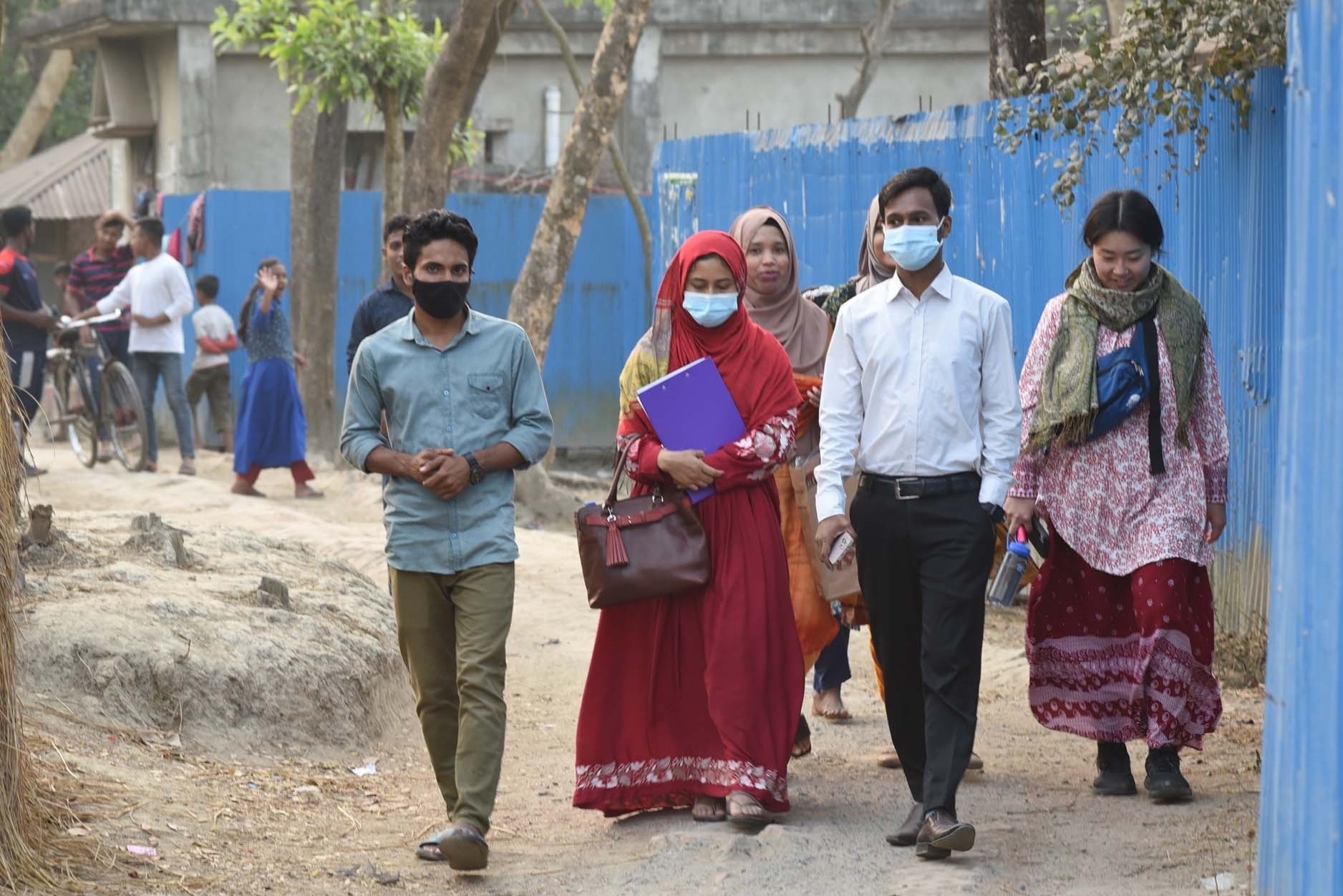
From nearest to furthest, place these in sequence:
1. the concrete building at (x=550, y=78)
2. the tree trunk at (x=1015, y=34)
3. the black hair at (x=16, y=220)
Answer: the tree trunk at (x=1015, y=34) → the black hair at (x=16, y=220) → the concrete building at (x=550, y=78)

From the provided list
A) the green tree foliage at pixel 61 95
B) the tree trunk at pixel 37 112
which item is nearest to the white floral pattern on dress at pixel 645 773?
the tree trunk at pixel 37 112

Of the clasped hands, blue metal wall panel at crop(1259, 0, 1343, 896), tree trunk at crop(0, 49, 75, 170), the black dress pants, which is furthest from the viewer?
tree trunk at crop(0, 49, 75, 170)

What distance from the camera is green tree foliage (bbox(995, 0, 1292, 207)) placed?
19.7 ft

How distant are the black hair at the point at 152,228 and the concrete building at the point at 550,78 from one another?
6180mm

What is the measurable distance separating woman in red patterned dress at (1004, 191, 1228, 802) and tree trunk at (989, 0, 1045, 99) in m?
3.85

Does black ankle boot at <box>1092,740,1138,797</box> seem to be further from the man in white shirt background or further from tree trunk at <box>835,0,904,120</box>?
tree trunk at <box>835,0,904,120</box>

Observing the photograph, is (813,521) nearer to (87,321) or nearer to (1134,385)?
(1134,385)

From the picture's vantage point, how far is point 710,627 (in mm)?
5051

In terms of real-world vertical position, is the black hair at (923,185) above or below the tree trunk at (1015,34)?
below

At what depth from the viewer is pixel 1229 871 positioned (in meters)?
4.46

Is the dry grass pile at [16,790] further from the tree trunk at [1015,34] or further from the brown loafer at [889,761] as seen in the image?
the tree trunk at [1015,34]

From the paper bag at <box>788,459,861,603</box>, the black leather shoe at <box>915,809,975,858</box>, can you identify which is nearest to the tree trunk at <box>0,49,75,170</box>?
the paper bag at <box>788,459,861,603</box>

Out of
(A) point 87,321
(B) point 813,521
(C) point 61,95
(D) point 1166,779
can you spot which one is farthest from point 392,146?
(C) point 61,95

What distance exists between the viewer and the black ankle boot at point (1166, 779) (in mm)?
5191
